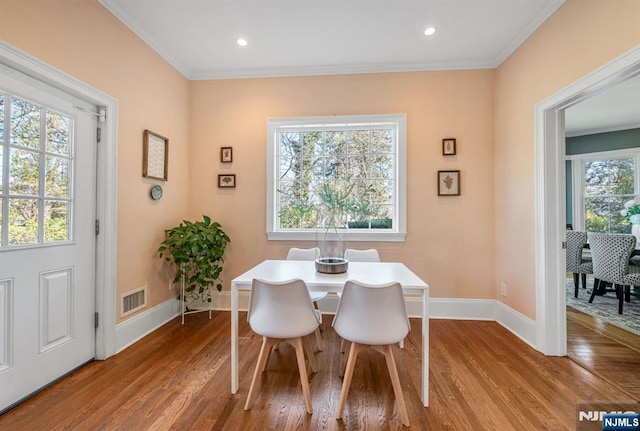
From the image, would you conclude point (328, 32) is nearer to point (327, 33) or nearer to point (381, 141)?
point (327, 33)

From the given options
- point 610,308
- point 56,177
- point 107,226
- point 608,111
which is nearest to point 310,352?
point 107,226

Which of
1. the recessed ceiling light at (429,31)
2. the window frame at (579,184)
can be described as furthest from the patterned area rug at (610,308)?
the recessed ceiling light at (429,31)

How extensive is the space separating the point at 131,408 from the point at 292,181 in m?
2.40

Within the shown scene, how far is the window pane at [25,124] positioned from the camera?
162 cm

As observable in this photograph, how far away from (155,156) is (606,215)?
7.41 m

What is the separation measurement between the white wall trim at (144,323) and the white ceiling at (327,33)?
2585 mm

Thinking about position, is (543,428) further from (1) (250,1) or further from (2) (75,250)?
(1) (250,1)

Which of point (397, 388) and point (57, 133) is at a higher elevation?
point (57, 133)

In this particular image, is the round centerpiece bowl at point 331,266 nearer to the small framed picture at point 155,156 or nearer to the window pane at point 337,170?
the window pane at point 337,170

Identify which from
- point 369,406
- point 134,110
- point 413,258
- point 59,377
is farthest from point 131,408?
point 413,258

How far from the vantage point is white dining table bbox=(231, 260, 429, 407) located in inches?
64.6

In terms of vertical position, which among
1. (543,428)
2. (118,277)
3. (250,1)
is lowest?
(543,428)

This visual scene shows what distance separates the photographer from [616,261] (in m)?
3.11

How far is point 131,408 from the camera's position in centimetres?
162
